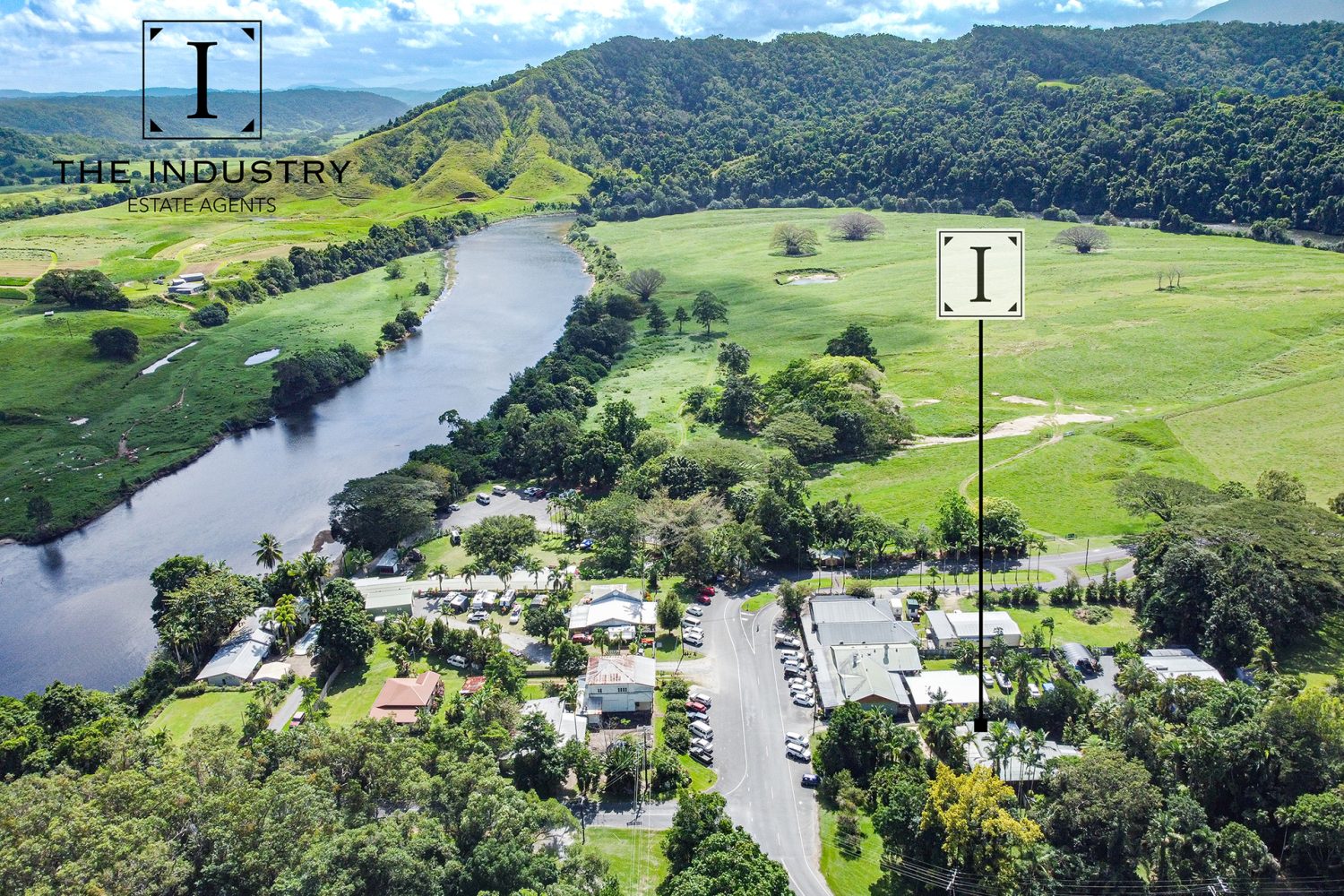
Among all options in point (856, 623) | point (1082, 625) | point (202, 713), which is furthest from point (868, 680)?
point (202, 713)

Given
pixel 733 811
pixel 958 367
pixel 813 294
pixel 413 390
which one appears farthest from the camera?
pixel 813 294

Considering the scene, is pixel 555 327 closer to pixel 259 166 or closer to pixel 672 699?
pixel 672 699

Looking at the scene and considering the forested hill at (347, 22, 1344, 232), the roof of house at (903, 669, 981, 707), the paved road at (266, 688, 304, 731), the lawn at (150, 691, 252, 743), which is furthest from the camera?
the forested hill at (347, 22, 1344, 232)

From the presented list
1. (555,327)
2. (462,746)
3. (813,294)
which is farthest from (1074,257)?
(462,746)

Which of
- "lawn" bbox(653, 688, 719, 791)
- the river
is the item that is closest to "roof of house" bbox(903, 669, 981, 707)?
"lawn" bbox(653, 688, 719, 791)

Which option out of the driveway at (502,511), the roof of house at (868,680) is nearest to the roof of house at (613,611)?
the roof of house at (868,680)

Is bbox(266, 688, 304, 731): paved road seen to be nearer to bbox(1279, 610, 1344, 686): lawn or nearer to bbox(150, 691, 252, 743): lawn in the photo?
bbox(150, 691, 252, 743): lawn

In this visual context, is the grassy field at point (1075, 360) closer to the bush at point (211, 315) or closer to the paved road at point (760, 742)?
the paved road at point (760, 742)
